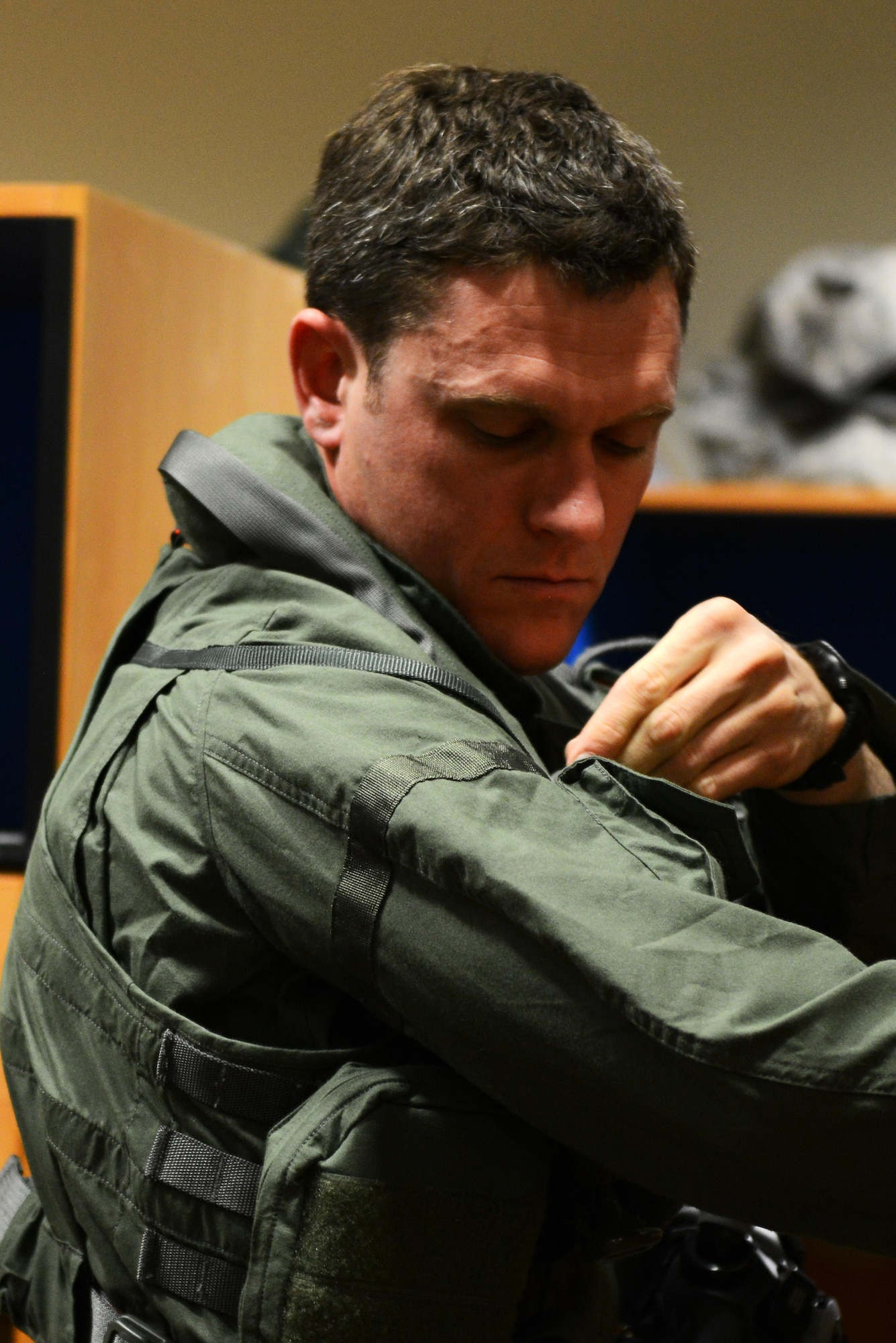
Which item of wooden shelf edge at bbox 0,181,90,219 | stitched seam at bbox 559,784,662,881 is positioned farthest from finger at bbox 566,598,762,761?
wooden shelf edge at bbox 0,181,90,219

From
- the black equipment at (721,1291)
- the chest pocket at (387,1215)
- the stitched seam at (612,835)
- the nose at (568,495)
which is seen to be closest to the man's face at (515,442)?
the nose at (568,495)

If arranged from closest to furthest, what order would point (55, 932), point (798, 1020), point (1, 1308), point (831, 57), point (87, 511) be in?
point (798, 1020), point (55, 932), point (1, 1308), point (87, 511), point (831, 57)

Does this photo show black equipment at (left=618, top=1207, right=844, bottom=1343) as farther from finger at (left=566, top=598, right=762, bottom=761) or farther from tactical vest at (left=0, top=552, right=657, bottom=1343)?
finger at (left=566, top=598, right=762, bottom=761)

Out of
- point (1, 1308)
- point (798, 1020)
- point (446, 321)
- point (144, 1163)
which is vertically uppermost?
point (446, 321)

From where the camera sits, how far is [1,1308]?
0.97m

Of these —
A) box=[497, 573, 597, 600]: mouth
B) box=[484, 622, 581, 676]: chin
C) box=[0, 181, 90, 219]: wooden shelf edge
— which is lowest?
box=[484, 622, 581, 676]: chin

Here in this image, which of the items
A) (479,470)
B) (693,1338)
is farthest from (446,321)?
(693,1338)

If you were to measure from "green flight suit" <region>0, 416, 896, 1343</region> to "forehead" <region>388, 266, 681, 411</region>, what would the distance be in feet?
0.42

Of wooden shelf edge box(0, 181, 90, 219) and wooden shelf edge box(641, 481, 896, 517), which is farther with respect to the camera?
wooden shelf edge box(641, 481, 896, 517)

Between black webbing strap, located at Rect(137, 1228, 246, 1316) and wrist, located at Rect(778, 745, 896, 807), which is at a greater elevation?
wrist, located at Rect(778, 745, 896, 807)

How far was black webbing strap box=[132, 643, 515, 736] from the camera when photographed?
77 centimetres

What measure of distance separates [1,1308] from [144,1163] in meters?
0.30

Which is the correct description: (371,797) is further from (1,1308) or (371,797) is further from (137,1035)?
(1,1308)

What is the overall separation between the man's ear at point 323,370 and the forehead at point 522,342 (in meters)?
0.06
